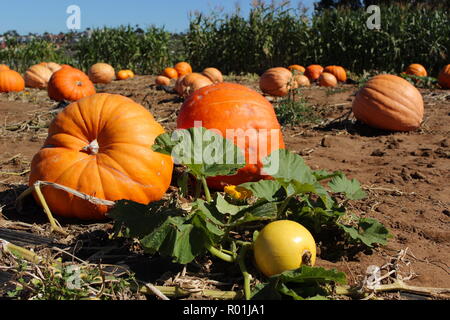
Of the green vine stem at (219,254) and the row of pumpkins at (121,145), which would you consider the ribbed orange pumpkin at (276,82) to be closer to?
the row of pumpkins at (121,145)

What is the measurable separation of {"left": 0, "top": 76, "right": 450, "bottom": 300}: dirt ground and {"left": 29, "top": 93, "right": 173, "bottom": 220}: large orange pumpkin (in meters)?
0.22

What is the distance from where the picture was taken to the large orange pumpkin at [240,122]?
320cm

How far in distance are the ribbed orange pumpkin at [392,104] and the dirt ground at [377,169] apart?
0.15 meters

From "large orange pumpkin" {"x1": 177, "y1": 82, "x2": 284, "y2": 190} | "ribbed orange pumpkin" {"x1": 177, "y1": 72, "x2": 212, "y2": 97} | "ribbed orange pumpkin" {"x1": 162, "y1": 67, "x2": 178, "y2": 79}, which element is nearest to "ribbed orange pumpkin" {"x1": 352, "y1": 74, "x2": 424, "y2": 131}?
"large orange pumpkin" {"x1": 177, "y1": 82, "x2": 284, "y2": 190}

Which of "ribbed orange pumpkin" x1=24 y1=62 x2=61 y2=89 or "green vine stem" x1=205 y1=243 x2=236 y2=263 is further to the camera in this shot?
"ribbed orange pumpkin" x1=24 y1=62 x2=61 y2=89

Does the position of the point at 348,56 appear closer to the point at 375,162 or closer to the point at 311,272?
the point at 375,162

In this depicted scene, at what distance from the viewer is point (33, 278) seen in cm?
193

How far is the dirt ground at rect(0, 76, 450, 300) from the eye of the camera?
2.38m

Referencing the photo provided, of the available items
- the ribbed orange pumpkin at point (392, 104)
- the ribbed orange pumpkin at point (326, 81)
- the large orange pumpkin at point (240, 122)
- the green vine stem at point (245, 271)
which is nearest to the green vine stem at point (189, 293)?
the green vine stem at point (245, 271)

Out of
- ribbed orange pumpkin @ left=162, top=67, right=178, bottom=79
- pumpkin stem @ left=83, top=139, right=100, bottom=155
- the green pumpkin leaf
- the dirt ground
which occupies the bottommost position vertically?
the dirt ground

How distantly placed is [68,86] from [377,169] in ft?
20.1

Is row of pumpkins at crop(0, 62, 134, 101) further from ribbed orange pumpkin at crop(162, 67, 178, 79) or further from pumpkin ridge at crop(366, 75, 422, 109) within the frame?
pumpkin ridge at crop(366, 75, 422, 109)

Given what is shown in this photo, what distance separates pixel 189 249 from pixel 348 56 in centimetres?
1300

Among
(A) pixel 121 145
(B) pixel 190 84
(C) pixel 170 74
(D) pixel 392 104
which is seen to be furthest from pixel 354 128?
(C) pixel 170 74
